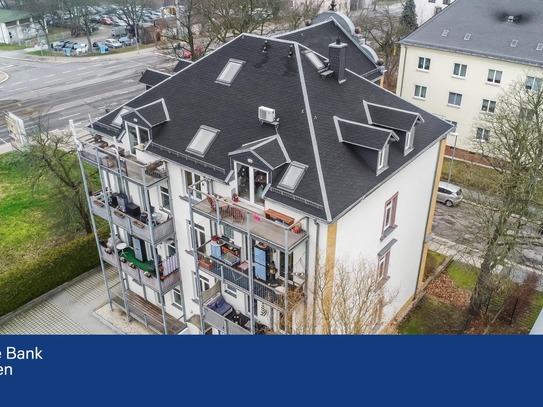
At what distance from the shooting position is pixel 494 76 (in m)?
44.4

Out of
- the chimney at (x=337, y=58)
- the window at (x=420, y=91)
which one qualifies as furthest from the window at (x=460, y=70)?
the chimney at (x=337, y=58)

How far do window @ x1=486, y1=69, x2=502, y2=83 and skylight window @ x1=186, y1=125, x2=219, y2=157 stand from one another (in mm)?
Answer: 31885

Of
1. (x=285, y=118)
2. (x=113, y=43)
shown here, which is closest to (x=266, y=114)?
(x=285, y=118)

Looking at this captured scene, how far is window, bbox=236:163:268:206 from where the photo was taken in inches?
788

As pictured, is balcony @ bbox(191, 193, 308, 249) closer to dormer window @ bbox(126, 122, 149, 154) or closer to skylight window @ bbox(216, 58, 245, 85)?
dormer window @ bbox(126, 122, 149, 154)

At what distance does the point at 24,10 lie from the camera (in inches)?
3716

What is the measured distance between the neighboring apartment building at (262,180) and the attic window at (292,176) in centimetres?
5

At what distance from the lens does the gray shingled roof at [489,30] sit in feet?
141

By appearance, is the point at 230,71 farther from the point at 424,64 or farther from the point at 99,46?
the point at 99,46

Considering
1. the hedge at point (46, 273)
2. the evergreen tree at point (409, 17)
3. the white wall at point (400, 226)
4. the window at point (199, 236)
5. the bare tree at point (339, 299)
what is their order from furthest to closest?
the evergreen tree at point (409, 17) < the hedge at point (46, 273) < the window at point (199, 236) < the white wall at point (400, 226) < the bare tree at point (339, 299)

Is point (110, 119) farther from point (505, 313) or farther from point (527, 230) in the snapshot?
point (527, 230)

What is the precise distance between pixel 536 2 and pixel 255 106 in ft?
115

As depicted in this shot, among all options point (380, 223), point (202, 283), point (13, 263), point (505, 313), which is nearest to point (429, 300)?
point (505, 313)

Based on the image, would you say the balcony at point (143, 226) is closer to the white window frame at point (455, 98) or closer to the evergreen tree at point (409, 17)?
the white window frame at point (455, 98)
